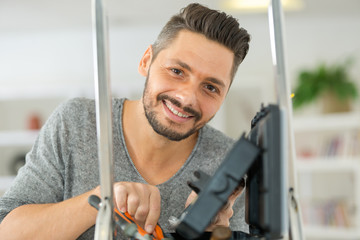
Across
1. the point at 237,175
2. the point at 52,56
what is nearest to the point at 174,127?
the point at 237,175

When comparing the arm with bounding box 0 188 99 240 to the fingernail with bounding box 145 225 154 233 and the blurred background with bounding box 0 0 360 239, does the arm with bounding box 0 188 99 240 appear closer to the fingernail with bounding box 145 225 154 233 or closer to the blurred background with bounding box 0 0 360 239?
the fingernail with bounding box 145 225 154 233

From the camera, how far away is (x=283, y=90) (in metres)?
0.57

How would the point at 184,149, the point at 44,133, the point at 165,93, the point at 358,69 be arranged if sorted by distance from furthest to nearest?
the point at 358,69
the point at 44,133
the point at 184,149
the point at 165,93

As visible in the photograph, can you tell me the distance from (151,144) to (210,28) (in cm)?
21

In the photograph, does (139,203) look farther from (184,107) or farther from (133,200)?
(184,107)

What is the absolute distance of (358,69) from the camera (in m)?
4.46

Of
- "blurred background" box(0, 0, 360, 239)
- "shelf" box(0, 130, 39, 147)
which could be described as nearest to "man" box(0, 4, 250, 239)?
"blurred background" box(0, 0, 360, 239)

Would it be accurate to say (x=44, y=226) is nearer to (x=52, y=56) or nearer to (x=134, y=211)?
(x=134, y=211)

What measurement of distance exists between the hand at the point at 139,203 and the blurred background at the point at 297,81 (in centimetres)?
284

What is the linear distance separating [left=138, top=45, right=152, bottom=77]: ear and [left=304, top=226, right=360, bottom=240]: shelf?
3571 millimetres

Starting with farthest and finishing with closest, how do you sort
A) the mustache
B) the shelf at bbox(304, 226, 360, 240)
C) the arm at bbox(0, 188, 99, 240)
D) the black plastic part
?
the shelf at bbox(304, 226, 360, 240)
the arm at bbox(0, 188, 99, 240)
the mustache
the black plastic part

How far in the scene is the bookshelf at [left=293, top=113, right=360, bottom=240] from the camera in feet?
12.5

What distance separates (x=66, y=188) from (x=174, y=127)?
0.29 m

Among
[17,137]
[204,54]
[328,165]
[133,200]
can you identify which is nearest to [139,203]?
[133,200]
